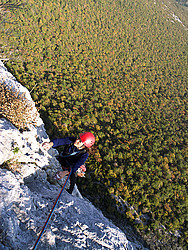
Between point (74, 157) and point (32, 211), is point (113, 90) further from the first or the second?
point (32, 211)

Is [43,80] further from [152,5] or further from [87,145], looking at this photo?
[152,5]

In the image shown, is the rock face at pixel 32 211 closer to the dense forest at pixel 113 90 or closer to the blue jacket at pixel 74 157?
the blue jacket at pixel 74 157

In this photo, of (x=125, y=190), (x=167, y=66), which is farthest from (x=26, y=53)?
(x=167, y=66)

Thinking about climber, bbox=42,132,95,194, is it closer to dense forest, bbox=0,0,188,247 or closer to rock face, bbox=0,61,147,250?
rock face, bbox=0,61,147,250

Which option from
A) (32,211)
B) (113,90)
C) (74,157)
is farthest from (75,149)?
(113,90)

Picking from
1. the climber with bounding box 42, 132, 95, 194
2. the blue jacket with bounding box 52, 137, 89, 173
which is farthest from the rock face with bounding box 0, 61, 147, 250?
the blue jacket with bounding box 52, 137, 89, 173

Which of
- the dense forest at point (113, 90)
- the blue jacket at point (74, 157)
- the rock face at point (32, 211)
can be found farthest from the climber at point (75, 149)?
the dense forest at point (113, 90)
